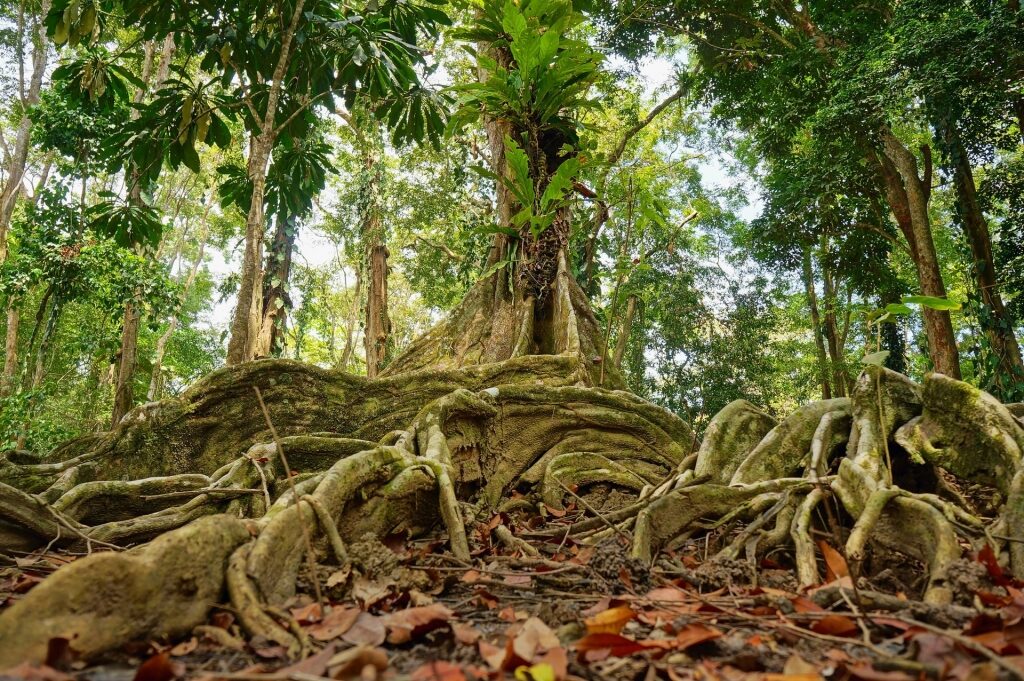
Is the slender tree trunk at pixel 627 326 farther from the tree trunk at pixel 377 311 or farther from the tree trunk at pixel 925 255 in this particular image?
the tree trunk at pixel 925 255

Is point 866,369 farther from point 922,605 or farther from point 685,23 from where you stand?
point 685,23

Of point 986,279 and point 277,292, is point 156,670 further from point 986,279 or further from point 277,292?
point 986,279

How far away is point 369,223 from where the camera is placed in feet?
44.0

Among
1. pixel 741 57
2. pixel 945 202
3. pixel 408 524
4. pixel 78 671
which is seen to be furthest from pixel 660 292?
pixel 78 671

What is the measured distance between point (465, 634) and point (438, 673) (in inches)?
12.2

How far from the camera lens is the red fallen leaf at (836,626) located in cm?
171

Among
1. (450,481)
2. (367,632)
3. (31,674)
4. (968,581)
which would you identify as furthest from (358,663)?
(968,581)

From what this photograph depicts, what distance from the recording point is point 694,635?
1.62 m

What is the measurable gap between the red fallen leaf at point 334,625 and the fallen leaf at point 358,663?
0.88 ft

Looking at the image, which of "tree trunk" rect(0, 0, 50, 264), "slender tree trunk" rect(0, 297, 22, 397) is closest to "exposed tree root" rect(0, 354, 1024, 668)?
"slender tree trunk" rect(0, 297, 22, 397)

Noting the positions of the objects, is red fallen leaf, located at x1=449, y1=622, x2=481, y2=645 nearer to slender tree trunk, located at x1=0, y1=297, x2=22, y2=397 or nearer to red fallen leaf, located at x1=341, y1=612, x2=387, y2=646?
red fallen leaf, located at x1=341, y1=612, x2=387, y2=646

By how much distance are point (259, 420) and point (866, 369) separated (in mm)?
3817

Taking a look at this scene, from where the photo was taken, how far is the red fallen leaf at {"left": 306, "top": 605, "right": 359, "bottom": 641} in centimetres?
169

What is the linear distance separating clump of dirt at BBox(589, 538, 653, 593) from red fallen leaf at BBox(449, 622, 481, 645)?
2.31 feet
